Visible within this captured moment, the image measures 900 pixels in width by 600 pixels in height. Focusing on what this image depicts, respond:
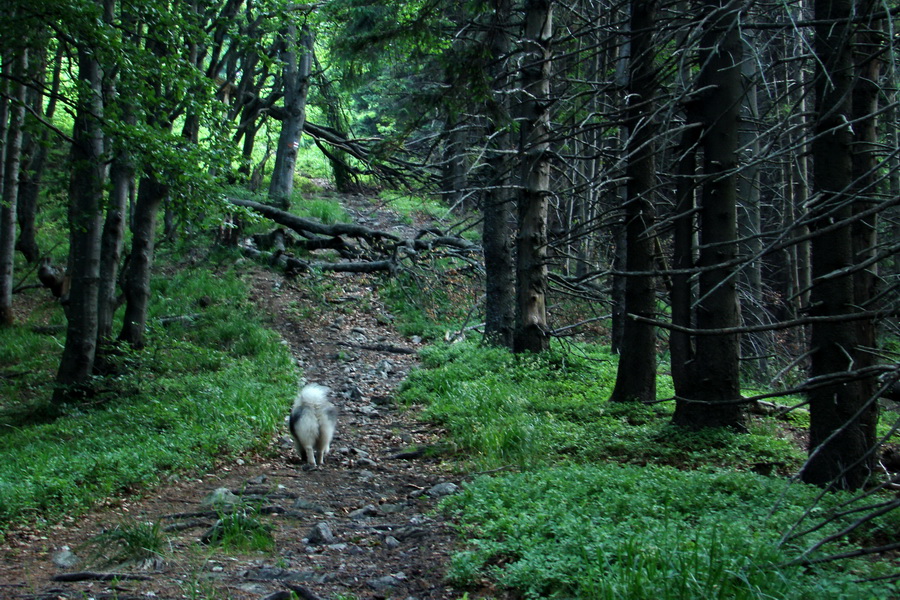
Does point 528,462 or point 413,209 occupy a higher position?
point 413,209

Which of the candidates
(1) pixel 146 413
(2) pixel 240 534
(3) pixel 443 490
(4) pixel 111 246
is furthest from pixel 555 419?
(4) pixel 111 246

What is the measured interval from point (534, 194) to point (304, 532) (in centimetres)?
673

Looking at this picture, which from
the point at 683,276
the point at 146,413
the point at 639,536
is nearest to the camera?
the point at 639,536

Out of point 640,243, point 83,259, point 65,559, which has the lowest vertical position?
point 65,559

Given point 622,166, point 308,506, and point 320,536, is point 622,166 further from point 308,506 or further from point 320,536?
point 320,536

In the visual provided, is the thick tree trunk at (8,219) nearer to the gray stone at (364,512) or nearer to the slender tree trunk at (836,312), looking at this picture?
the gray stone at (364,512)

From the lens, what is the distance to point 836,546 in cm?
394

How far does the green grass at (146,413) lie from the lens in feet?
21.7

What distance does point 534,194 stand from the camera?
1088cm

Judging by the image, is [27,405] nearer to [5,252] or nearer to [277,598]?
[5,252]

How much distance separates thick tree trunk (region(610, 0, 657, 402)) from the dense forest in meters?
0.03

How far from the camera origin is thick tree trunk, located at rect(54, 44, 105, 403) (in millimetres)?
10375

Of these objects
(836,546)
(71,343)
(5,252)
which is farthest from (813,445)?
(5,252)

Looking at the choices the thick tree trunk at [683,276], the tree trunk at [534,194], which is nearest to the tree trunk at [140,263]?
the tree trunk at [534,194]
